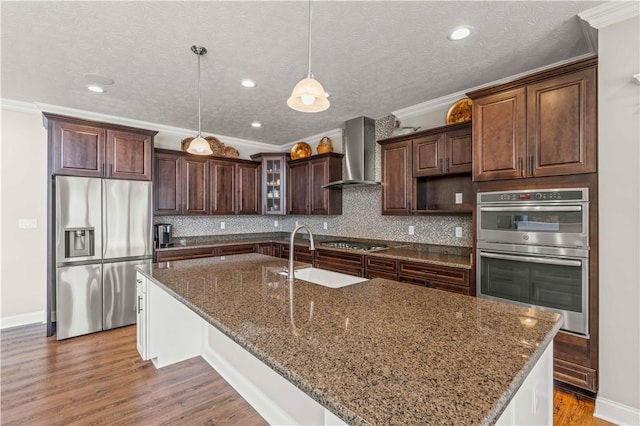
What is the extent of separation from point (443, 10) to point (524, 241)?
1.81 metres

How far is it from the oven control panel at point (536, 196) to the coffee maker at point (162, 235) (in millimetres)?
3939

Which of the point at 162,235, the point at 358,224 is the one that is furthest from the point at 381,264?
the point at 162,235

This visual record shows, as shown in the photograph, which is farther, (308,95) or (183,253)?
(183,253)

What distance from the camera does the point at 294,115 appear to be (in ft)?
13.5

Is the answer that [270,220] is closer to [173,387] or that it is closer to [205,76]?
[205,76]

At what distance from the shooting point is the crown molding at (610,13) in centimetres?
185

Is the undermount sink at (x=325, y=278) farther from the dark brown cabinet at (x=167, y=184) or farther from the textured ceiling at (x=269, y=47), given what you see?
the dark brown cabinet at (x=167, y=184)

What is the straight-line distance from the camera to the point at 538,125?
7.71ft

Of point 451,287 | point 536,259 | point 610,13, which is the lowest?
point 451,287

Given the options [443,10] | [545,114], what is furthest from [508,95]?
[443,10]

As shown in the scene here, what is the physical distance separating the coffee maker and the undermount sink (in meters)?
2.64

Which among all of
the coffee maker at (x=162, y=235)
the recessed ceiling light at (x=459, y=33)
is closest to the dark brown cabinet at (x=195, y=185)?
the coffee maker at (x=162, y=235)

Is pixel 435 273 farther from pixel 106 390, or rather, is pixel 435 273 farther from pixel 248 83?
pixel 106 390

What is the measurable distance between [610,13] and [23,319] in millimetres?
6297
